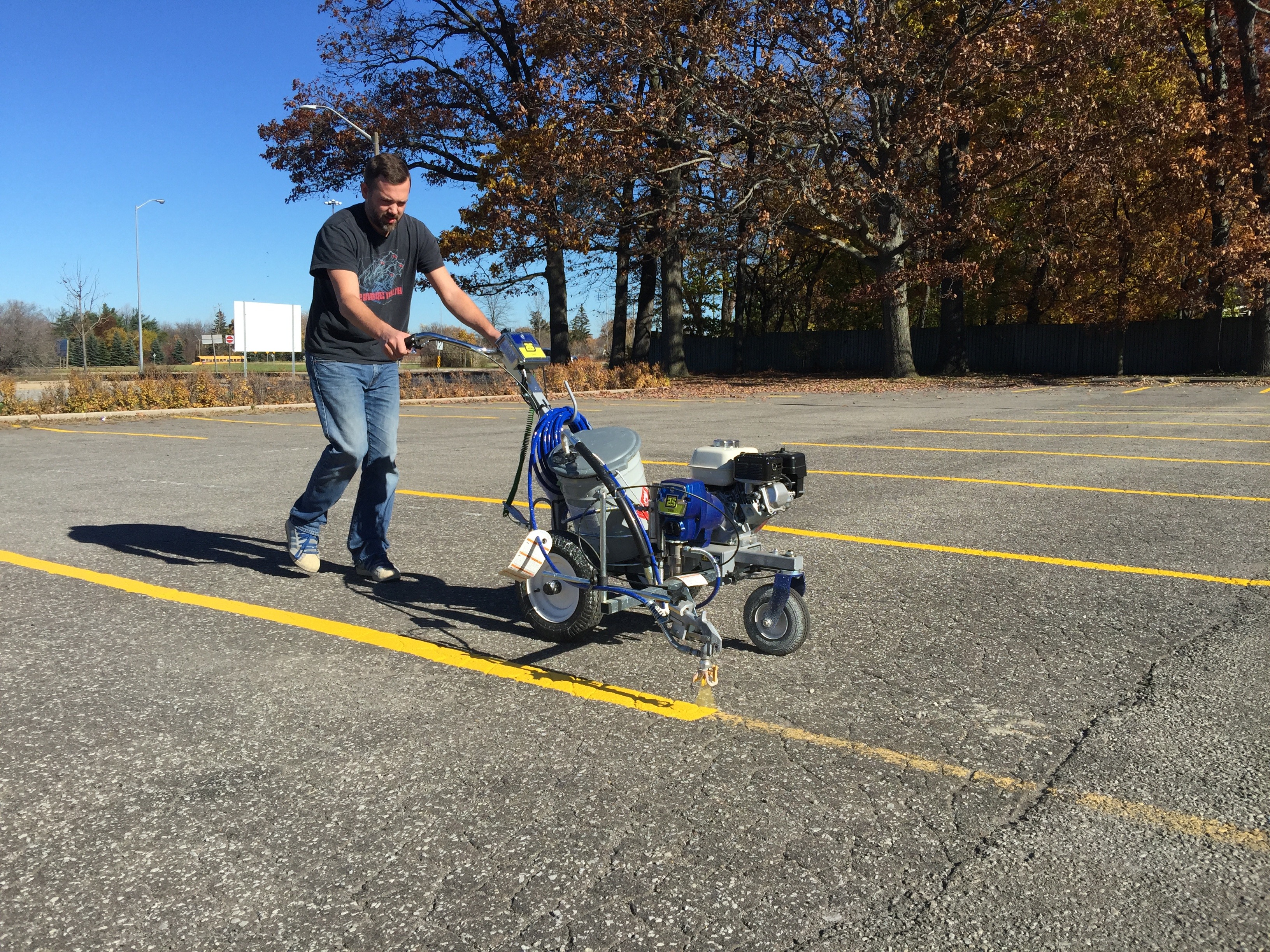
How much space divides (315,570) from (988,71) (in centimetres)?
2550

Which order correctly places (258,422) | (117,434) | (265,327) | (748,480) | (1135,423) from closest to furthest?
1. (748,480)
2. (1135,423)
3. (117,434)
4. (258,422)
5. (265,327)

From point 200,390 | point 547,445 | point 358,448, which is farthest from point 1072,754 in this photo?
point 200,390

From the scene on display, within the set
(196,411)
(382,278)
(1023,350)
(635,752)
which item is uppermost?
(1023,350)

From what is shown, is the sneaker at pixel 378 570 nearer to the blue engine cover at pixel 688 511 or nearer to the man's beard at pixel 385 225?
the man's beard at pixel 385 225

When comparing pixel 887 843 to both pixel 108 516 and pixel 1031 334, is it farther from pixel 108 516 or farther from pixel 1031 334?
pixel 1031 334

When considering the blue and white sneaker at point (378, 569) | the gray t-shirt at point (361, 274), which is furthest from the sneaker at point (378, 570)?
the gray t-shirt at point (361, 274)

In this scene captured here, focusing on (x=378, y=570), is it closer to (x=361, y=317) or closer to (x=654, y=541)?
(x=361, y=317)

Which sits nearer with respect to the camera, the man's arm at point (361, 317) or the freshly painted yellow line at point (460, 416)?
the man's arm at point (361, 317)

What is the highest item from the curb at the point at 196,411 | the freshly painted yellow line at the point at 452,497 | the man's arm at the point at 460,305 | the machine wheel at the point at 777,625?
the man's arm at the point at 460,305

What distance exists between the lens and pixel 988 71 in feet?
84.2

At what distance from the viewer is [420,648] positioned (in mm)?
4133

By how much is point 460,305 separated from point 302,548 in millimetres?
1561

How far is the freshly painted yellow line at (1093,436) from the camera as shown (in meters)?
11.5

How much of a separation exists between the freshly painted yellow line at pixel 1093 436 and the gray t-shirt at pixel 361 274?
9060 millimetres
